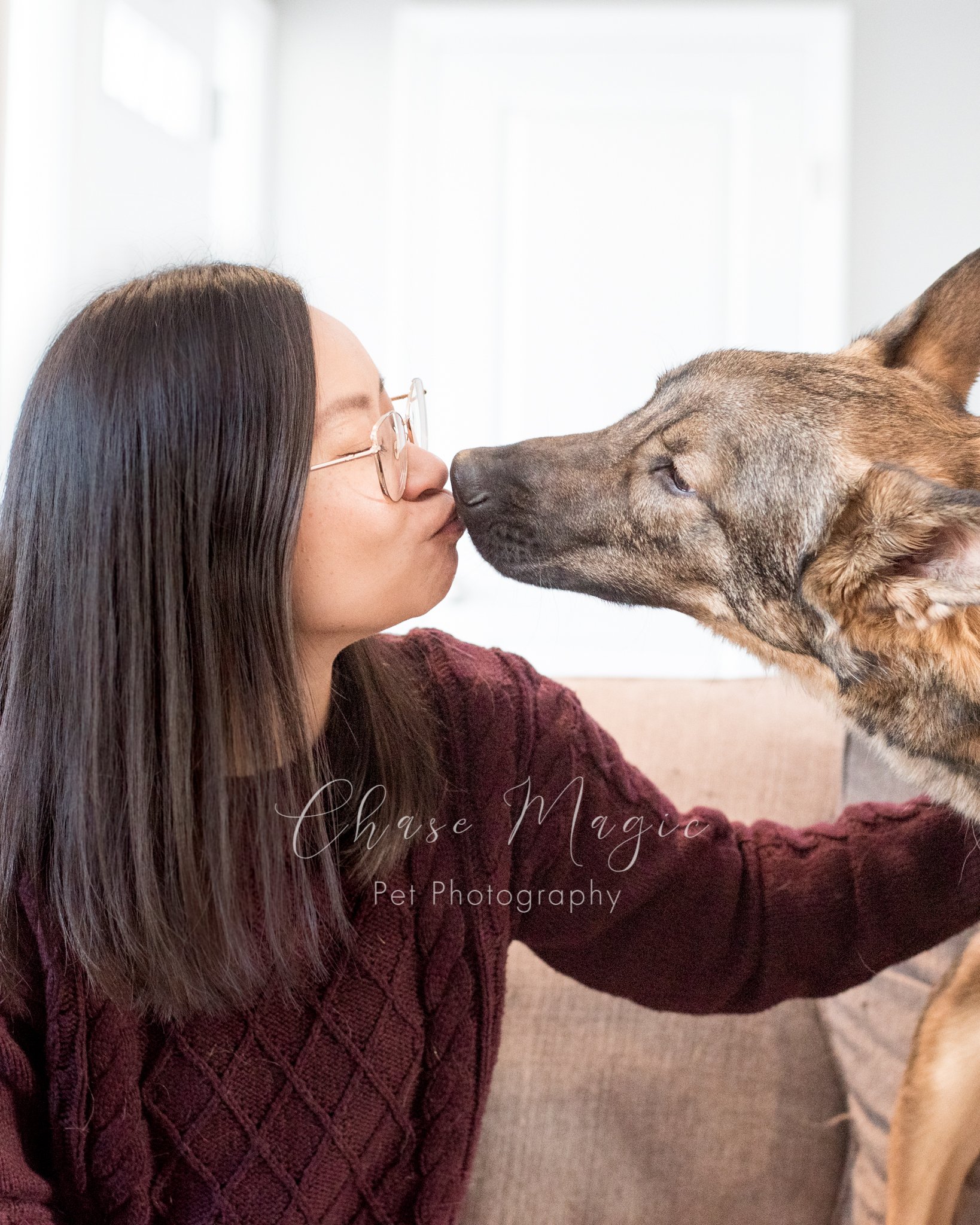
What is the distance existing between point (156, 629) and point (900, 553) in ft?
2.43

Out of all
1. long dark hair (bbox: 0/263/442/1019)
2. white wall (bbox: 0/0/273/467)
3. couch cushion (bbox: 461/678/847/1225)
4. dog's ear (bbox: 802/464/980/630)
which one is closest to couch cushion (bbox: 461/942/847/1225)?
couch cushion (bbox: 461/678/847/1225)

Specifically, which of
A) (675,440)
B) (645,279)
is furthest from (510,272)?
(675,440)

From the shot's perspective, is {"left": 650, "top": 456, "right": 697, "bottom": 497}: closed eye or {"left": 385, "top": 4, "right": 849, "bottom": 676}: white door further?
{"left": 385, "top": 4, "right": 849, "bottom": 676}: white door

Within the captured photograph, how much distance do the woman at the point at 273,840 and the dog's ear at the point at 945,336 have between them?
1.75ft

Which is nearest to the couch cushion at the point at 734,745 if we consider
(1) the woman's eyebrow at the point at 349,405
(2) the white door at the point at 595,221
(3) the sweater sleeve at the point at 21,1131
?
(1) the woman's eyebrow at the point at 349,405

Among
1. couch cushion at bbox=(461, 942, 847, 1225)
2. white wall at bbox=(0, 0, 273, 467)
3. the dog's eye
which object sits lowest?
couch cushion at bbox=(461, 942, 847, 1225)

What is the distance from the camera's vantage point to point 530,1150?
A: 1436 mm

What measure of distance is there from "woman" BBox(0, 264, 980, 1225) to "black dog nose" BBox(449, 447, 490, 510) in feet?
0.20

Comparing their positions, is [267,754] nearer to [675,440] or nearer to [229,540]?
[229,540]

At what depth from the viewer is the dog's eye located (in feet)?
Result: 4.23

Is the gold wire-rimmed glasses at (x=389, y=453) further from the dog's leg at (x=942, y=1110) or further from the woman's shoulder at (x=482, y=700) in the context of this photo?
the dog's leg at (x=942, y=1110)

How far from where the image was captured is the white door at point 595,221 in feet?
12.6

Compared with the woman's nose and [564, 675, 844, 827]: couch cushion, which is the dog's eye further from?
[564, 675, 844, 827]: couch cushion

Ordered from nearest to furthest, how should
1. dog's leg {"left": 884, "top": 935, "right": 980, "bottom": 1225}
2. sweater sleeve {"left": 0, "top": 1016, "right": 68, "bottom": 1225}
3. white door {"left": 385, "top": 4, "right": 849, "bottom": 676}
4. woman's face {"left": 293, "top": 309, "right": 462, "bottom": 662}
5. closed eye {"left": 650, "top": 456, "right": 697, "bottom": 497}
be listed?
sweater sleeve {"left": 0, "top": 1016, "right": 68, "bottom": 1225}
woman's face {"left": 293, "top": 309, "right": 462, "bottom": 662}
dog's leg {"left": 884, "top": 935, "right": 980, "bottom": 1225}
closed eye {"left": 650, "top": 456, "right": 697, "bottom": 497}
white door {"left": 385, "top": 4, "right": 849, "bottom": 676}
